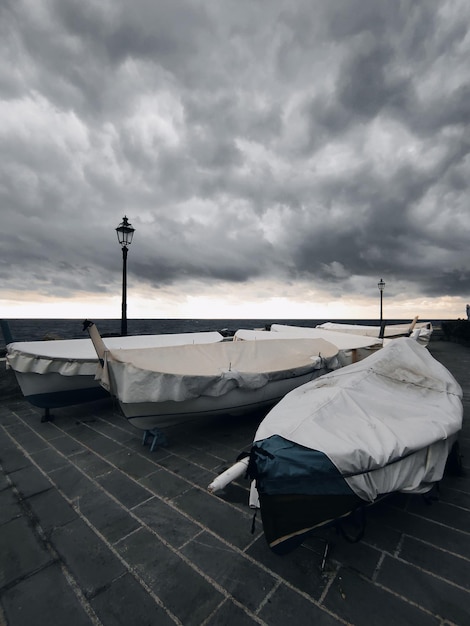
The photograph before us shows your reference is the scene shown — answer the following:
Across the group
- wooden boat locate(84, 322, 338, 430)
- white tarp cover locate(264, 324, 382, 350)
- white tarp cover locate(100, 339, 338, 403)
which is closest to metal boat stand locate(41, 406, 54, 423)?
wooden boat locate(84, 322, 338, 430)

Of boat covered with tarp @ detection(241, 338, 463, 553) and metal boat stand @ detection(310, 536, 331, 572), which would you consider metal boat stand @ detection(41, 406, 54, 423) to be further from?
metal boat stand @ detection(310, 536, 331, 572)

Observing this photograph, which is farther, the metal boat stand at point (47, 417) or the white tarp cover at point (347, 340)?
the white tarp cover at point (347, 340)

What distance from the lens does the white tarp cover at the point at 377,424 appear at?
2660 millimetres

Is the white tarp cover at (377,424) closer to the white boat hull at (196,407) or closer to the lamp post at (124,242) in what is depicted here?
the white boat hull at (196,407)

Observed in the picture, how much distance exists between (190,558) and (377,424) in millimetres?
2310

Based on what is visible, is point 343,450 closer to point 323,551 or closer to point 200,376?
point 323,551

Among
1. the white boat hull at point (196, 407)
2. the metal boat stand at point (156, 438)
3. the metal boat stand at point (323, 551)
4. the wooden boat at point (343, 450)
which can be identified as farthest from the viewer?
the metal boat stand at point (156, 438)

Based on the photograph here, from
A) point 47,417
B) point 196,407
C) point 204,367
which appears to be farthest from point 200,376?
point 47,417

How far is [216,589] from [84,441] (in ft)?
12.7

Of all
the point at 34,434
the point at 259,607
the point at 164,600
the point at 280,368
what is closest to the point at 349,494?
the point at 259,607

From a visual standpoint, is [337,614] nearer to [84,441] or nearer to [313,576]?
[313,576]

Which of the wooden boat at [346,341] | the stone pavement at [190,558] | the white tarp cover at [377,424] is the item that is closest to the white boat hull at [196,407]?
the stone pavement at [190,558]

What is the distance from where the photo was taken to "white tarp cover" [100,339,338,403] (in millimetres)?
4641

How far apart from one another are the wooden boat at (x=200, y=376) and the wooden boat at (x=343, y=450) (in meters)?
1.47
